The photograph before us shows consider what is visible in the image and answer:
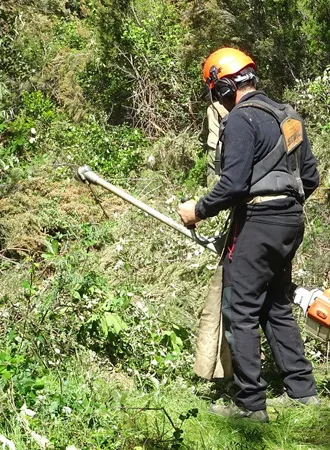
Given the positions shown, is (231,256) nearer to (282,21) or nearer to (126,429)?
(126,429)

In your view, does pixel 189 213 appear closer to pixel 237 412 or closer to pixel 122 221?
pixel 237 412

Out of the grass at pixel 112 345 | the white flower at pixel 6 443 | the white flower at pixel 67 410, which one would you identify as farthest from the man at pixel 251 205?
the white flower at pixel 6 443

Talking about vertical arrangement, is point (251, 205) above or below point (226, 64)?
below

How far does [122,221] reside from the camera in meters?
6.45

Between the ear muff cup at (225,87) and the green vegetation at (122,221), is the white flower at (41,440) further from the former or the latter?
the ear muff cup at (225,87)

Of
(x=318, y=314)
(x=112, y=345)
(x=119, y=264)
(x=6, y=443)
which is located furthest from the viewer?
(x=119, y=264)

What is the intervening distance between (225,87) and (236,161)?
0.54 m

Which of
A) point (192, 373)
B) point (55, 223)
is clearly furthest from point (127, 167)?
point (192, 373)

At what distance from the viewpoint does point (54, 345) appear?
4305 millimetres

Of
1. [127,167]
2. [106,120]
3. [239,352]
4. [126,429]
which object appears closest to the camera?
[126,429]

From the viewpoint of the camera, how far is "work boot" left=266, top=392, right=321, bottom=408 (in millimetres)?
4068

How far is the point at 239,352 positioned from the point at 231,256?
55 centimetres

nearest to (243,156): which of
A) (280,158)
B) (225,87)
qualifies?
(280,158)

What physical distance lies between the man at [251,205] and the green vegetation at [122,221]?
0.44 metres
